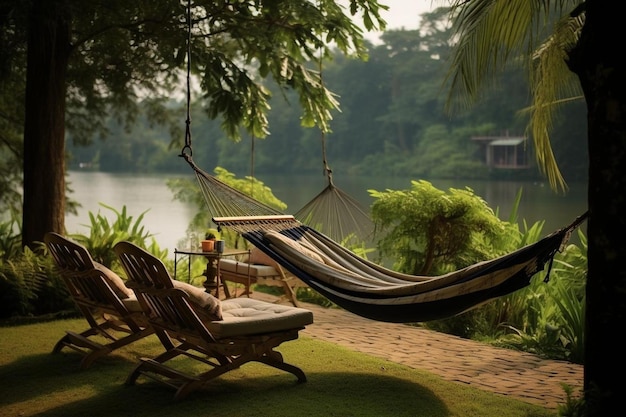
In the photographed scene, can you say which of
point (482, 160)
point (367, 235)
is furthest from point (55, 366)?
point (482, 160)

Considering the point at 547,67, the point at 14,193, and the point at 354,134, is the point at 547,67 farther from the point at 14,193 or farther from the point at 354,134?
the point at 354,134

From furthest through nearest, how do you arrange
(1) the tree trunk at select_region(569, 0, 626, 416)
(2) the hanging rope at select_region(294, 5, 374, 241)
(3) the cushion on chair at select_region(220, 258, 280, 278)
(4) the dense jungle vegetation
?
(4) the dense jungle vegetation
(3) the cushion on chair at select_region(220, 258, 280, 278)
(2) the hanging rope at select_region(294, 5, 374, 241)
(1) the tree trunk at select_region(569, 0, 626, 416)

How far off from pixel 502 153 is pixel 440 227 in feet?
81.5

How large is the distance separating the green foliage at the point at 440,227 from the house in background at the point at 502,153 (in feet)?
77.1

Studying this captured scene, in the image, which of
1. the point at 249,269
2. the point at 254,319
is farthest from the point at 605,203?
the point at 249,269

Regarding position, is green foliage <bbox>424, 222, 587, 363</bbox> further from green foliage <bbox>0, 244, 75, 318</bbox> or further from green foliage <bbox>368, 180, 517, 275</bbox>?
green foliage <bbox>0, 244, 75, 318</bbox>

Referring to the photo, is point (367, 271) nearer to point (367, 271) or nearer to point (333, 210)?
point (367, 271)

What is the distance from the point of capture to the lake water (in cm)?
1997

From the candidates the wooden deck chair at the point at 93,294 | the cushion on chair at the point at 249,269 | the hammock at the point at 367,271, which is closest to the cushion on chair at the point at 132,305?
the wooden deck chair at the point at 93,294

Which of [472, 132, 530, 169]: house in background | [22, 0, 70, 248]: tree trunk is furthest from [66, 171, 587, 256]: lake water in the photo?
[22, 0, 70, 248]: tree trunk

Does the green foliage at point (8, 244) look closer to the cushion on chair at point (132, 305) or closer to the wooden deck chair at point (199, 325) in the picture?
the cushion on chair at point (132, 305)

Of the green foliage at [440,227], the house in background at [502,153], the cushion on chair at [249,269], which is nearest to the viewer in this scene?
the cushion on chair at [249,269]

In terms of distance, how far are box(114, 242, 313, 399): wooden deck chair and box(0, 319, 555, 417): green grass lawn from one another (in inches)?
3.4

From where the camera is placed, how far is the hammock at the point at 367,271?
327 cm
